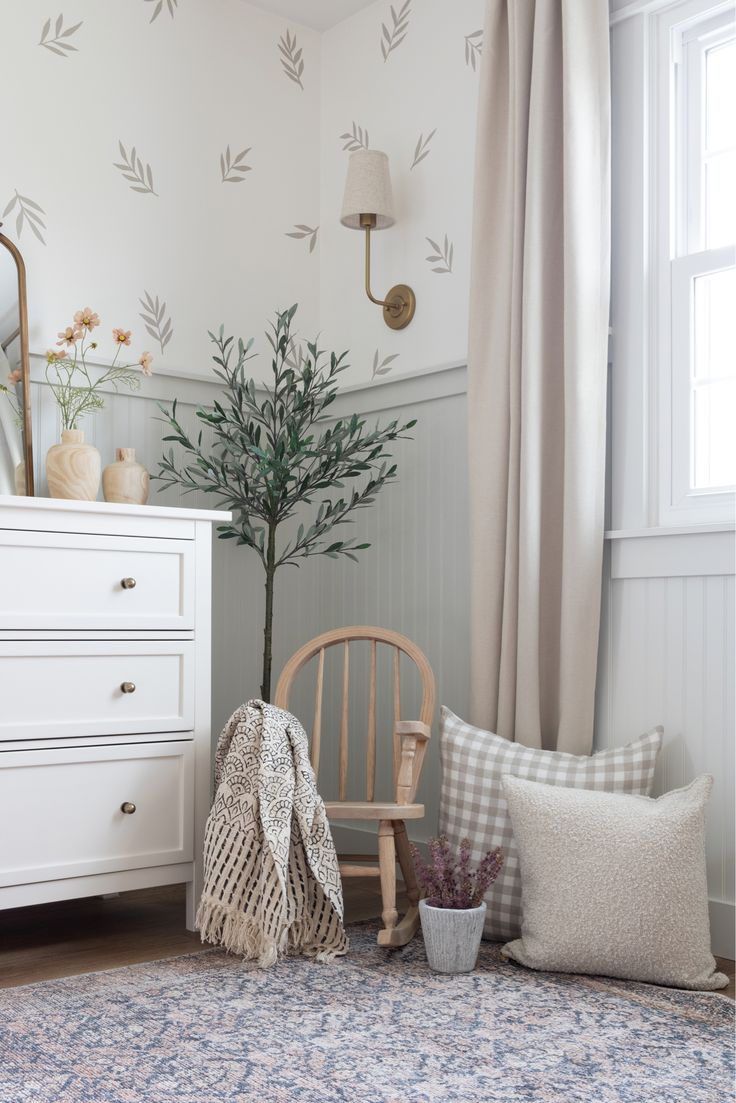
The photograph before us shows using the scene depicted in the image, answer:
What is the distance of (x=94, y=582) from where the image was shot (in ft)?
7.72

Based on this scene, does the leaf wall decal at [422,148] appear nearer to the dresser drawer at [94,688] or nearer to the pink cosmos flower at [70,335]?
the pink cosmos flower at [70,335]

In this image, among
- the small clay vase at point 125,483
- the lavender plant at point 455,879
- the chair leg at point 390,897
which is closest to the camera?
the lavender plant at point 455,879

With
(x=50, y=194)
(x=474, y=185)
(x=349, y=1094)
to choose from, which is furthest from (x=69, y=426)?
(x=349, y=1094)

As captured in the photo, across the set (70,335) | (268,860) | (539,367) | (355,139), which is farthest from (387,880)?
(355,139)

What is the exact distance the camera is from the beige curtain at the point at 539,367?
2473 mm

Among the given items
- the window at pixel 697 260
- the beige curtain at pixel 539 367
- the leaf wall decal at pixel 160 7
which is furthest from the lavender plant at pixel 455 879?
the leaf wall decal at pixel 160 7

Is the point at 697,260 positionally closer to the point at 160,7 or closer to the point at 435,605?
the point at 435,605

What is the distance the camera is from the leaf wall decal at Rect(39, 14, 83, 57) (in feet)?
9.55

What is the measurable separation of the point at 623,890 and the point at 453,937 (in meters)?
0.34

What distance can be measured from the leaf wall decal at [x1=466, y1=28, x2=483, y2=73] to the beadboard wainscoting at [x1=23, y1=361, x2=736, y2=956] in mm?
857

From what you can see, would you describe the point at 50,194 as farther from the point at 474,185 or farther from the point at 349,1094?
the point at 349,1094

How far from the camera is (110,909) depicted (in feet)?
8.89

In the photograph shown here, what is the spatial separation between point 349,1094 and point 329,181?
2.78 m

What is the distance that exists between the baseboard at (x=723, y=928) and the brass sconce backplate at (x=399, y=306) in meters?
1.80
